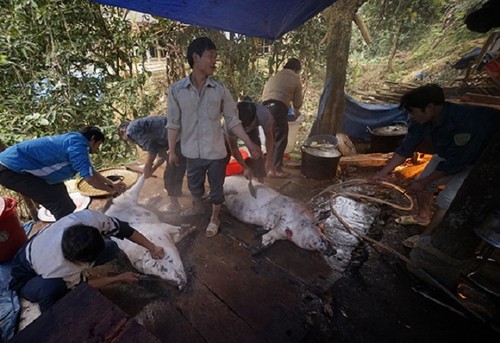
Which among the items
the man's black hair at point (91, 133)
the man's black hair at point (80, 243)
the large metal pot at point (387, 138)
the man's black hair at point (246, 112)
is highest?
the man's black hair at point (246, 112)

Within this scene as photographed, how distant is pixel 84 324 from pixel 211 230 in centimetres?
214

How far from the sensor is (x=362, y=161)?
568cm

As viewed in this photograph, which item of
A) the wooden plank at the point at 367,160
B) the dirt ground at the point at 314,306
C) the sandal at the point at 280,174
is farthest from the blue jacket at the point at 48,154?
the wooden plank at the point at 367,160

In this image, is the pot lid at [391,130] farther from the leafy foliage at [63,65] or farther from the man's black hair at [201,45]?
the leafy foliage at [63,65]

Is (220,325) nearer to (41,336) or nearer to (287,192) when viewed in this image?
(41,336)

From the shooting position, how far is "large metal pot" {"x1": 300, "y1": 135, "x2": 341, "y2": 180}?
5.00 meters

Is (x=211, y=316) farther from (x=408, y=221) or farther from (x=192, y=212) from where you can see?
(x=408, y=221)

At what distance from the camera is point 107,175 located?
4824 millimetres

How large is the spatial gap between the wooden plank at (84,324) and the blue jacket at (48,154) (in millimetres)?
1754

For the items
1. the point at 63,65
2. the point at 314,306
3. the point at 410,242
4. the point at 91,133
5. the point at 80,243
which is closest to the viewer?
the point at 80,243

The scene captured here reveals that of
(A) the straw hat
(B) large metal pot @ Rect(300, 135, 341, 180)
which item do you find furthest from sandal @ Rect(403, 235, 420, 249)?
(A) the straw hat

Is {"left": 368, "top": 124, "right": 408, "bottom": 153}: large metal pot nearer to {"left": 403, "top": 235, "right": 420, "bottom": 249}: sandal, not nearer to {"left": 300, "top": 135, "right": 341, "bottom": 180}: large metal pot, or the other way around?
{"left": 300, "top": 135, "right": 341, "bottom": 180}: large metal pot

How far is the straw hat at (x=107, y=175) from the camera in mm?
4422

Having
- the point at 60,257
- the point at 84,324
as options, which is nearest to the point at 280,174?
the point at 60,257
